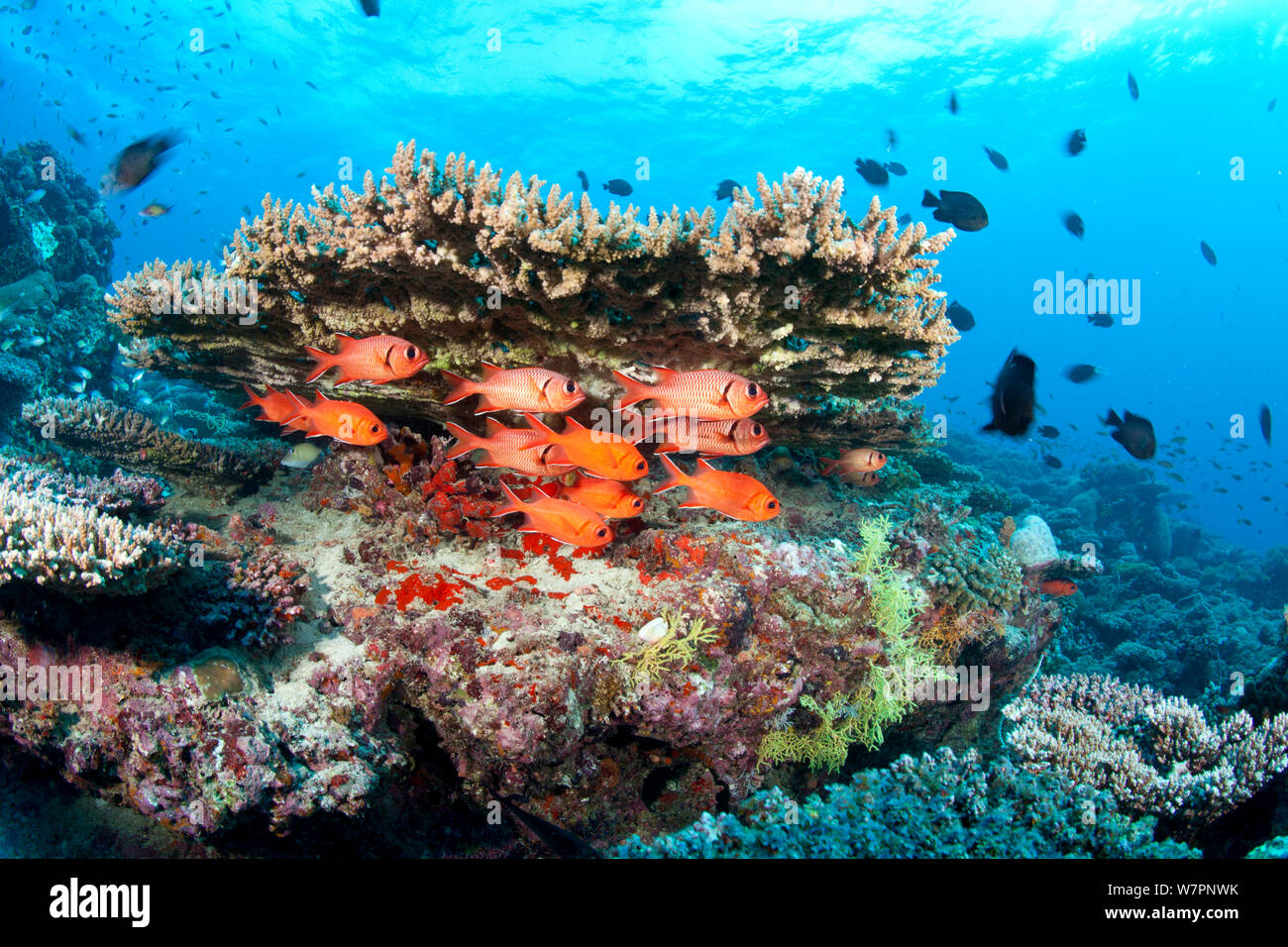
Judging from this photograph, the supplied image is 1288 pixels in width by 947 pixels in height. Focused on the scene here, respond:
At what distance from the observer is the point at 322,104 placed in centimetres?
4172

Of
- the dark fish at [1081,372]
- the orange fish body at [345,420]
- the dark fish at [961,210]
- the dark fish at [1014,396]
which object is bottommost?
the orange fish body at [345,420]

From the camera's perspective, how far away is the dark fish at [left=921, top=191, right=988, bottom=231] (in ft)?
23.2

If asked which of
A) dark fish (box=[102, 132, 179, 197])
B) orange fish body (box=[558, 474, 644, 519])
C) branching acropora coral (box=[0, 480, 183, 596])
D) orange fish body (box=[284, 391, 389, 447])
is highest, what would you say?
dark fish (box=[102, 132, 179, 197])

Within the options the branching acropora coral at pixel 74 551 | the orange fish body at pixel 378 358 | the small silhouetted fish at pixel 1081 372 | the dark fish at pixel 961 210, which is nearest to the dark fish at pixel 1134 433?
the dark fish at pixel 961 210

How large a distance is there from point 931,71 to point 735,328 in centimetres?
4074

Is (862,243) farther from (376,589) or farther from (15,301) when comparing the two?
(15,301)

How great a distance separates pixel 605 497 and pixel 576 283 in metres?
1.54

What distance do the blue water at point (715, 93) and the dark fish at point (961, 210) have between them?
1231 cm

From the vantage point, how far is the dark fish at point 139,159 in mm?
6637

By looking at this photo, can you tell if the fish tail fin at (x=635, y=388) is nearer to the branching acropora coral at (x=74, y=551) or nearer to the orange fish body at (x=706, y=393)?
the orange fish body at (x=706, y=393)

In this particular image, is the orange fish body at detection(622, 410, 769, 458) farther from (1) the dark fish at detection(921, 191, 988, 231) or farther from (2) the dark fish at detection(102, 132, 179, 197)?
(2) the dark fish at detection(102, 132, 179, 197)

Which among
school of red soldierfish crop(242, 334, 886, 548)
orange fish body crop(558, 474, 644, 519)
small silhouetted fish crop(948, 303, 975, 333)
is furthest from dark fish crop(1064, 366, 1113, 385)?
orange fish body crop(558, 474, 644, 519)

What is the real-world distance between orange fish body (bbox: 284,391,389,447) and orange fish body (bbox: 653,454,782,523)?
2.06m

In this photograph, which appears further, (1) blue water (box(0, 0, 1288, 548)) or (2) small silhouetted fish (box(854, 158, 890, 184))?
(1) blue water (box(0, 0, 1288, 548))
